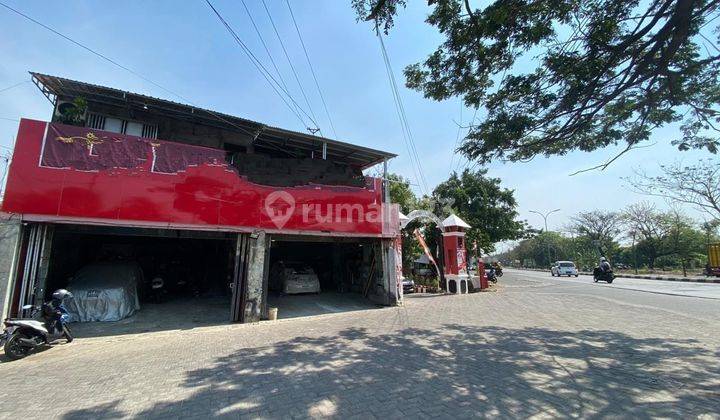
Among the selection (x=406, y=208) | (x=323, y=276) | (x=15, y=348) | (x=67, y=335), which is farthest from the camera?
(x=406, y=208)

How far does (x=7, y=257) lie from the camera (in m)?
6.78

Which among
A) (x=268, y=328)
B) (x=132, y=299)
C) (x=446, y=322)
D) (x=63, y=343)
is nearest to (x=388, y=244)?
(x=446, y=322)

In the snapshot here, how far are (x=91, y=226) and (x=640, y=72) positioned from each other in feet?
41.0

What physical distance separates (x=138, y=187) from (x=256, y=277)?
375cm

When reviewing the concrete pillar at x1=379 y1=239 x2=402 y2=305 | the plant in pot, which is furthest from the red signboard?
the concrete pillar at x1=379 y1=239 x2=402 y2=305

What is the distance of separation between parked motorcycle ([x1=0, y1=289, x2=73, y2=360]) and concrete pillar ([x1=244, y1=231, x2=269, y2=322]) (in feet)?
12.5

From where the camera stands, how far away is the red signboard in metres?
7.31

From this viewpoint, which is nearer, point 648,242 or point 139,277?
point 139,277

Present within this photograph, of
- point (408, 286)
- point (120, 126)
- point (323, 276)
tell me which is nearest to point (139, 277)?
point (120, 126)

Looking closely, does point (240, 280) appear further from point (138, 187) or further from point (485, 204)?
point (485, 204)

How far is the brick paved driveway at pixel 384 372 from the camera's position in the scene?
3879 mm

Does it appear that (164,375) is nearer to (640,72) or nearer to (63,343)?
(63,343)

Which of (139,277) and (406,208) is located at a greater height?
(406,208)

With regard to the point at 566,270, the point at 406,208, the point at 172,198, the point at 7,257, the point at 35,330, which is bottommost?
the point at 35,330
